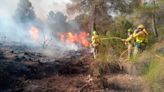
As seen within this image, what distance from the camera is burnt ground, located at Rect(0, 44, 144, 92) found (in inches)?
618

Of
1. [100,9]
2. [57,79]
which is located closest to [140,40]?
[57,79]

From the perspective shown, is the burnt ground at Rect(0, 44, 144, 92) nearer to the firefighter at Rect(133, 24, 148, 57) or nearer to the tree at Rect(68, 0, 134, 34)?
the firefighter at Rect(133, 24, 148, 57)

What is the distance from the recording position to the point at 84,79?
1797cm

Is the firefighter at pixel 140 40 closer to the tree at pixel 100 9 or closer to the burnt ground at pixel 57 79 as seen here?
the burnt ground at pixel 57 79

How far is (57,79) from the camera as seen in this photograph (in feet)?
57.7

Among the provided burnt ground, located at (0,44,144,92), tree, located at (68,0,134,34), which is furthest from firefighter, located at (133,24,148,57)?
tree, located at (68,0,134,34)

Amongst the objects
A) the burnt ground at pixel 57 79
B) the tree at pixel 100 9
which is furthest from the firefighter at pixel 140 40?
the tree at pixel 100 9

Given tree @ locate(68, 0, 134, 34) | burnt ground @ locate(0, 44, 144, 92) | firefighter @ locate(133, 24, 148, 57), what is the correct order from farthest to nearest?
tree @ locate(68, 0, 134, 34)
firefighter @ locate(133, 24, 148, 57)
burnt ground @ locate(0, 44, 144, 92)

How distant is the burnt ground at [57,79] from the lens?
51.5 feet

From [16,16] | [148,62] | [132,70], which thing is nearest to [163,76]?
[148,62]

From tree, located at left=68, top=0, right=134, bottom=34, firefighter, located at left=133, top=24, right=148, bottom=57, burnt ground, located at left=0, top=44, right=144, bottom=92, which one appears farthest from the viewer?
tree, located at left=68, top=0, right=134, bottom=34

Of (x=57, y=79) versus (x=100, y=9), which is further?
(x=100, y=9)

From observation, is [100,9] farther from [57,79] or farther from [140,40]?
[57,79]

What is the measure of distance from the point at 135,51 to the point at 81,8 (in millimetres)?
19774
